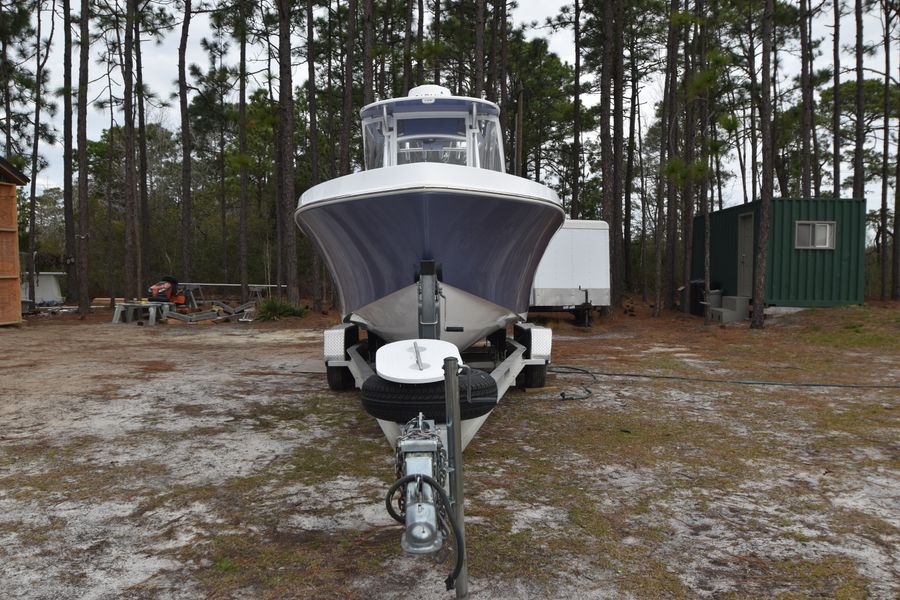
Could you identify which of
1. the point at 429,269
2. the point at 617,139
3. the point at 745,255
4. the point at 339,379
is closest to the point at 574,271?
the point at 745,255

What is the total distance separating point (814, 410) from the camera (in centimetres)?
546

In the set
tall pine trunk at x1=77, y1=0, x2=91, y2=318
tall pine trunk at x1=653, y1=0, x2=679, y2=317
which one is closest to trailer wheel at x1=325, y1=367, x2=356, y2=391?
tall pine trunk at x1=653, y1=0, x2=679, y2=317

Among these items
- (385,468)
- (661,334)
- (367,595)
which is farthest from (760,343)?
(367,595)

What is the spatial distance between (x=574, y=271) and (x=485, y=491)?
443 inches

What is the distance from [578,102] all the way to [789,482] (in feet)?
70.7

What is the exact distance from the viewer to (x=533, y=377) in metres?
6.33

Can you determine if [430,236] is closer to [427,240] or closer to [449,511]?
[427,240]

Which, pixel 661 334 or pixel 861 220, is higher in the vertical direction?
pixel 861 220

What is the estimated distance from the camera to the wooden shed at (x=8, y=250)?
1388cm

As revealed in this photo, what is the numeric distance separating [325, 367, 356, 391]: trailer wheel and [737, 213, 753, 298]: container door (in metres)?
12.5

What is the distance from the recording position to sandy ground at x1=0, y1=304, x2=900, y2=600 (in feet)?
8.12

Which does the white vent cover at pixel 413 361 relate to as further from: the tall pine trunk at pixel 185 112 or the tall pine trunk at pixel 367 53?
the tall pine trunk at pixel 185 112

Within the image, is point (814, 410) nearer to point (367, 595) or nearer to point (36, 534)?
point (367, 595)

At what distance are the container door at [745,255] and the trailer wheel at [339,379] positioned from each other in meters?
12.5
